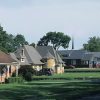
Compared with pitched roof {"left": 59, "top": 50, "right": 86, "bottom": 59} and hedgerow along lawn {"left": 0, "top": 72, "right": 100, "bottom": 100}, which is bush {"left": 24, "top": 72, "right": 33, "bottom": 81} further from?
pitched roof {"left": 59, "top": 50, "right": 86, "bottom": 59}

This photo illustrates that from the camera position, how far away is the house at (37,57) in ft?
305

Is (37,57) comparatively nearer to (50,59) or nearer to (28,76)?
(50,59)

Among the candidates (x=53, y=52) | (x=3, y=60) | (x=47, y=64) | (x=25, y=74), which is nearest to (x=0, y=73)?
(x=3, y=60)

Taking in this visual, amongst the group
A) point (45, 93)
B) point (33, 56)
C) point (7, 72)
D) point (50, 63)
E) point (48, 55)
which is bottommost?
point (45, 93)

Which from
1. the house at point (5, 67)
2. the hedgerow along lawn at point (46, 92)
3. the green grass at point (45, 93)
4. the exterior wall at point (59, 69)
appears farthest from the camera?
the exterior wall at point (59, 69)

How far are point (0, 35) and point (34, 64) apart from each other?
16099 millimetres

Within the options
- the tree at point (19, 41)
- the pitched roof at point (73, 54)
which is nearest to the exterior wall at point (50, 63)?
the pitched roof at point (73, 54)

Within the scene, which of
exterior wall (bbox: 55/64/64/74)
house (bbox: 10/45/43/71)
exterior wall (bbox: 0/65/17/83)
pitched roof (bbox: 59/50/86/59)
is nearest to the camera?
exterior wall (bbox: 0/65/17/83)

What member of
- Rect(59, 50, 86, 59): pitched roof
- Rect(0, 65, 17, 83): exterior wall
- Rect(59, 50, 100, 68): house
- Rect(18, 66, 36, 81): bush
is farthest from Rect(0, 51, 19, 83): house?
Rect(59, 50, 86, 59): pitched roof

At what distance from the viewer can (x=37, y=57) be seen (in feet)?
333

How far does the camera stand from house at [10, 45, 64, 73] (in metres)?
93.1

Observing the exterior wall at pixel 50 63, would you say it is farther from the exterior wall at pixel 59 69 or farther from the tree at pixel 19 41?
the tree at pixel 19 41

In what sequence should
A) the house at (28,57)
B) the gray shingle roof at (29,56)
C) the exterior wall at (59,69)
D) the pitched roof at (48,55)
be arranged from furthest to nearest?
the exterior wall at (59,69) < the pitched roof at (48,55) < the gray shingle roof at (29,56) < the house at (28,57)

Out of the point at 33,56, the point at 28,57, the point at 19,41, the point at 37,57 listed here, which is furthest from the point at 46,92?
the point at 19,41
